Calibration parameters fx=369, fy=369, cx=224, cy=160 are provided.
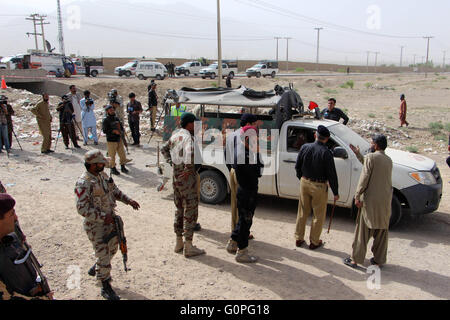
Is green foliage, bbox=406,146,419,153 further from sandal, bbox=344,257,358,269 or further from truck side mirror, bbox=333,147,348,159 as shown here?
sandal, bbox=344,257,358,269

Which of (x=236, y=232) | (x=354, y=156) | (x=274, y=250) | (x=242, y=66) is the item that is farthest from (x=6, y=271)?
(x=242, y=66)

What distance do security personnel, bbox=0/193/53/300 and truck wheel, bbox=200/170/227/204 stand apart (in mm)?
4591

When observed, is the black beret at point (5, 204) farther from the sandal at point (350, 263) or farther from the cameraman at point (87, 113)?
the cameraman at point (87, 113)

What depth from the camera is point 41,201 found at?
721 cm

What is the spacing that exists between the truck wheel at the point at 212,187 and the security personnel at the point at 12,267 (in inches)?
181

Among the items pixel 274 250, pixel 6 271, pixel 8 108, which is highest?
pixel 8 108

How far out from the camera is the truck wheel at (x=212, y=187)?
7090 millimetres

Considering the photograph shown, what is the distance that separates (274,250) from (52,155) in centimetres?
833

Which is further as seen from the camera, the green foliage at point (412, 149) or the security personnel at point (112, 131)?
the green foliage at point (412, 149)

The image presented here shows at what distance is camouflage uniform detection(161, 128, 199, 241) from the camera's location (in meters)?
4.89

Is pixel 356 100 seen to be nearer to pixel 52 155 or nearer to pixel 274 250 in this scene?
pixel 52 155

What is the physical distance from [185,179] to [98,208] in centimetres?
136

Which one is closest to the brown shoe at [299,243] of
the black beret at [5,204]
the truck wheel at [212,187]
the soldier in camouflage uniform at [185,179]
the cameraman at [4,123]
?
the soldier in camouflage uniform at [185,179]

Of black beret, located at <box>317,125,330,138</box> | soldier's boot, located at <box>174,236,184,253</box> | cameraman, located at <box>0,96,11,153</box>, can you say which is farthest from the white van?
black beret, located at <box>317,125,330,138</box>
